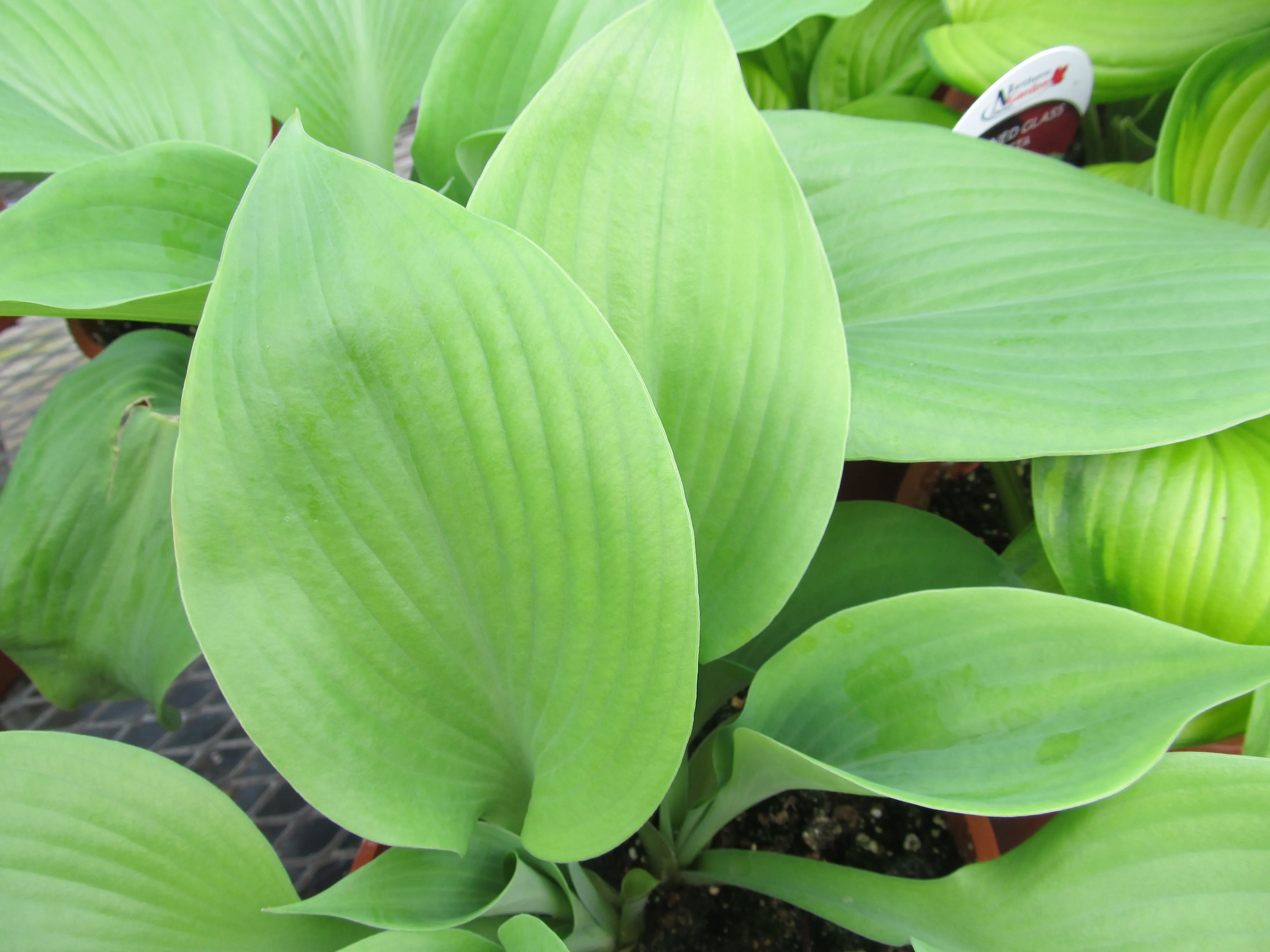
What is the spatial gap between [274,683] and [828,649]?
23cm

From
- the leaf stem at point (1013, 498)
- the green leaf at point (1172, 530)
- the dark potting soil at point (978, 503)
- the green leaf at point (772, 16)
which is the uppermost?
the green leaf at point (772, 16)

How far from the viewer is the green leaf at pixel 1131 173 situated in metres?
0.62

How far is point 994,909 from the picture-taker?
13.3 inches

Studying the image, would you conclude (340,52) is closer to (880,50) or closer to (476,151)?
(476,151)

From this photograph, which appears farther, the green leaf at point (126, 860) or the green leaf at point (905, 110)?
the green leaf at point (905, 110)

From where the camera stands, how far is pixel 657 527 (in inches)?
10.8

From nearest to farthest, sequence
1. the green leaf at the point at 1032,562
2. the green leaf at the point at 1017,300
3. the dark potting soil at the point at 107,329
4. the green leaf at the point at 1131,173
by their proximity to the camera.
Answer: the green leaf at the point at 1017,300 → the green leaf at the point at 1032,562 → the green leaf at the point at 1131,173 → the dark potting soil at the point at 107,329

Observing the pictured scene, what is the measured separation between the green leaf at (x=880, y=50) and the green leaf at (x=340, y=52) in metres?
0.34

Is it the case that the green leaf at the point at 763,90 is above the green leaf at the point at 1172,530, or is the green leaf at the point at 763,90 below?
above

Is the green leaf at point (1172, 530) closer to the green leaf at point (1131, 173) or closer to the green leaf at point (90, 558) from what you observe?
the green leaf at point (1131, 173)

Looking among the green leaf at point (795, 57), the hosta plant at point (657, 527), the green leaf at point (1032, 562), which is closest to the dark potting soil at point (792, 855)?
the hosta plant at point (657, 527)

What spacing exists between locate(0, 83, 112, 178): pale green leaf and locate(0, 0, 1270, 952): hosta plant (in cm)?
8

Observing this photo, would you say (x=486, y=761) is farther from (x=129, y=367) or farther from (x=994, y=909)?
(x=129, y=367)

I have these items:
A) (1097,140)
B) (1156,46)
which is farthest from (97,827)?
(1097,140)
